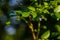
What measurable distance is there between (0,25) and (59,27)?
89 centimetres

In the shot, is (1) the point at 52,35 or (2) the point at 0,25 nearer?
(1) the point at 52,35

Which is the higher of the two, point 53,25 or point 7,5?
point 53,25

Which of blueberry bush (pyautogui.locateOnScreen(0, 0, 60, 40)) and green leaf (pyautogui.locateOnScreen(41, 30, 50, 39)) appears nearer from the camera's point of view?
blueberry bush (pyautogui.locateOnScreen(0, 0, 60, 40))

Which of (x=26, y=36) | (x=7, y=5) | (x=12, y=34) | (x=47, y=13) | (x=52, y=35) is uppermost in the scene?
(x=47, y=13)

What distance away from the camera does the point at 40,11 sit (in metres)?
1.20

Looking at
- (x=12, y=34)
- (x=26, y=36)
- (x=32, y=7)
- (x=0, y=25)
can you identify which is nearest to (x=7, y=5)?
(x=0, y=25)

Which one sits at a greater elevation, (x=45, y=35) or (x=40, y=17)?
(x=40, y=17)

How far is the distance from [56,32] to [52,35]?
1.2 inches

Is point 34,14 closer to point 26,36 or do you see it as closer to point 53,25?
point 53,25

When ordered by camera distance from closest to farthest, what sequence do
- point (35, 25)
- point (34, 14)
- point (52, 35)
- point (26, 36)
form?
point (34, 14)
point (52, 35)
point (35, 25)
point (26, 36)

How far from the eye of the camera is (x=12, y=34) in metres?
2.97

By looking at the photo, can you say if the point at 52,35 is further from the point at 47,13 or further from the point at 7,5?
the point at 7,5

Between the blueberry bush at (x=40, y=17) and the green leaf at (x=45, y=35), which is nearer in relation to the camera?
the blueberry bush at (x=40, y=17)

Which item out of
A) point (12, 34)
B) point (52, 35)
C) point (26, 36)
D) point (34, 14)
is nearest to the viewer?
point (34, 14)
